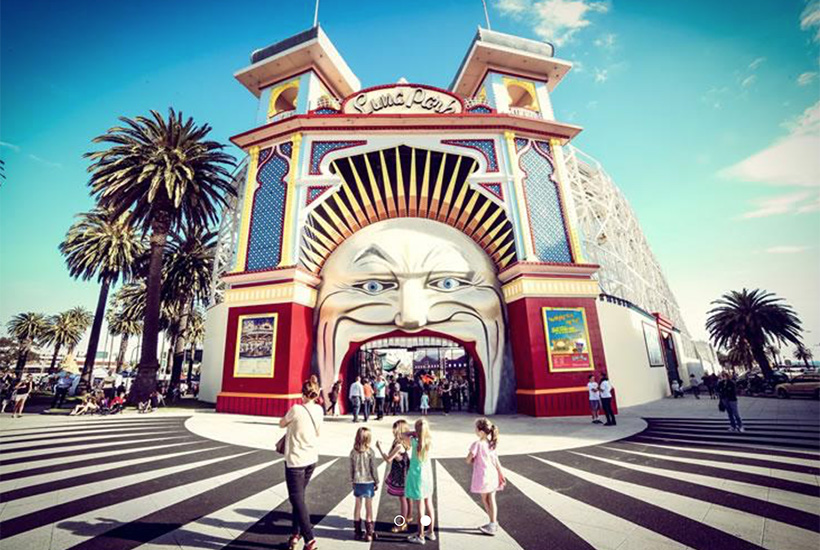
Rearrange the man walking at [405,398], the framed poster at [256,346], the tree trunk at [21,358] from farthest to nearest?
the tree trunk at [21,358]
the man walking at [405,398]
the framed poster at [256,346]

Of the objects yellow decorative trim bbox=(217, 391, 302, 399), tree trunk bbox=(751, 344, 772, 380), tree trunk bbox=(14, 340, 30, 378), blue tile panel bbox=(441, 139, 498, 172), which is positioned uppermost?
blue tile panel bbox=(441, 139, 498, 172)

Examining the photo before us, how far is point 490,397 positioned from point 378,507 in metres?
10.3

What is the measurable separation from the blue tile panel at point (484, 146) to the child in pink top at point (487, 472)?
13649mm

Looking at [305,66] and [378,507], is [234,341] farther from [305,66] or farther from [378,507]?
[305,66]

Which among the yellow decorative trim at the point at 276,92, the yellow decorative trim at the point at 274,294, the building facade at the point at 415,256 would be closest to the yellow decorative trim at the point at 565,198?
the building facade at the point at 415,256

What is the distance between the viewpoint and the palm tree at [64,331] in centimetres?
4425

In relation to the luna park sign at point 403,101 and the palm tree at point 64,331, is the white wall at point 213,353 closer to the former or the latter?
the luna park sign at point 403,101

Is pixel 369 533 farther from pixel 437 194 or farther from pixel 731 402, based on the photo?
pixel 437 194

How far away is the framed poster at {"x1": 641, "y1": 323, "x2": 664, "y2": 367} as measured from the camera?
64.8 feet

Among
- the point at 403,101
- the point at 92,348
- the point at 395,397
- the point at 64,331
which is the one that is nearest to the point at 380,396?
the point at 395,397

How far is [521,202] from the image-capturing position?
50.0 feet

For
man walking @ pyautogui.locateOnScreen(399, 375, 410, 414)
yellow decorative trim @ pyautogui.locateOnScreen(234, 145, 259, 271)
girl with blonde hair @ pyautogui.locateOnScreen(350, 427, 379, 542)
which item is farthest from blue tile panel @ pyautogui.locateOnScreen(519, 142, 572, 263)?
yellow decorative trim @ pyautogui.locateOnScreen(234, 145, 259, 271)

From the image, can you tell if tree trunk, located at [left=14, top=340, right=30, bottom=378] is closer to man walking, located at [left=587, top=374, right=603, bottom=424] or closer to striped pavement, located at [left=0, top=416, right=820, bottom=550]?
striped pavement, located at [left=0, top=416, right=820, bottom=550]

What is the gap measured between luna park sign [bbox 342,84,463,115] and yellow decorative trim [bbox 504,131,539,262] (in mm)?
2987
